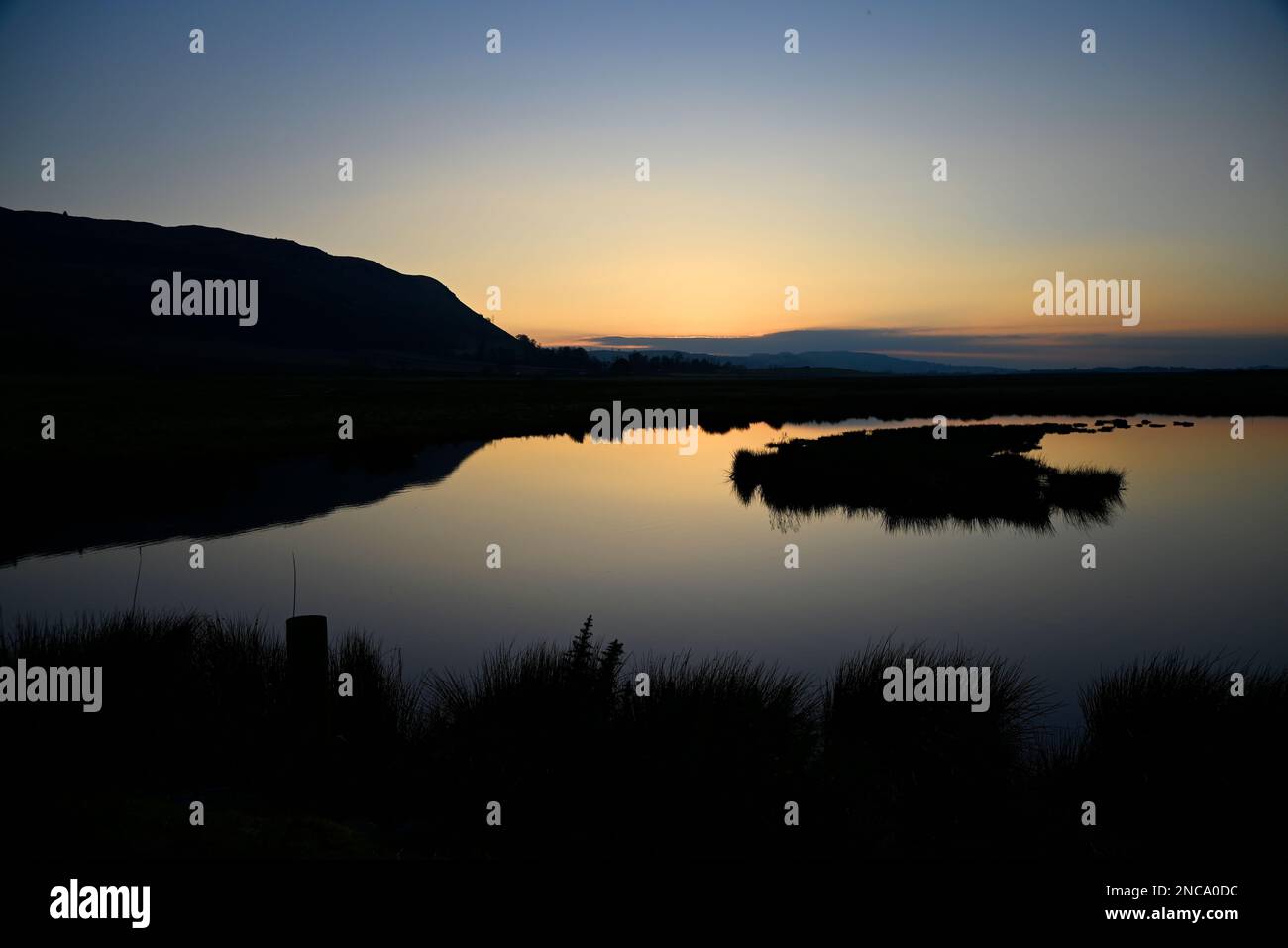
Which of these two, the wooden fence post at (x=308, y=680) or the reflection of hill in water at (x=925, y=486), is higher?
the reflection of hill in water at (x=925, y=486)

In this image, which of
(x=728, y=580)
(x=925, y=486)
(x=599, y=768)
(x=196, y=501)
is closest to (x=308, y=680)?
(x=599, y=768)

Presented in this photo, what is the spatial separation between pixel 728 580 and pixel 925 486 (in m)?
13.7

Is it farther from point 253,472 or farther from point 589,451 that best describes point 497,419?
point 253,472

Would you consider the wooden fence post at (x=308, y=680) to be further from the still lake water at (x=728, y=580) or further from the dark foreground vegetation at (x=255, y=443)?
the dark foreground vegetation at (x=255, y=443)

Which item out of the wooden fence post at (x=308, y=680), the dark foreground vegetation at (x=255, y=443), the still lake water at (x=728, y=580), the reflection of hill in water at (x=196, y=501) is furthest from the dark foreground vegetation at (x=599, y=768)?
the dark foreground vegetation at (x=255, y=443)

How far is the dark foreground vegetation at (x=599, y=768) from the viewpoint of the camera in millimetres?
6035

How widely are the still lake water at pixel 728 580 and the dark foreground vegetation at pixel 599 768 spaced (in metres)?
2.94

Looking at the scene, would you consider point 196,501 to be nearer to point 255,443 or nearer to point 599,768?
point 255,443

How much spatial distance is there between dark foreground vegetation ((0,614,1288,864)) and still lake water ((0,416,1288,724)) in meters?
2.94

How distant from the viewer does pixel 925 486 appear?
29812 mm

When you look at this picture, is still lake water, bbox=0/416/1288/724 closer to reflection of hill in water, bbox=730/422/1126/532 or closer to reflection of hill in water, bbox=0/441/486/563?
reflection of hill in water, bbox=730/422/1126/532
